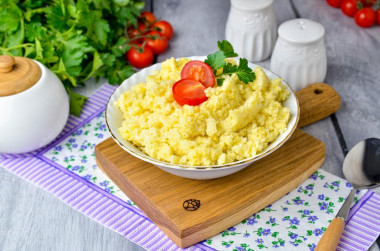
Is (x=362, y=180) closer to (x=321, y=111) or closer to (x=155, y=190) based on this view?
(x=321, y=111)

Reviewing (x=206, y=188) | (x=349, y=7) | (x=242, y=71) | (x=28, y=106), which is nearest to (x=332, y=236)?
(x=206, y=188)

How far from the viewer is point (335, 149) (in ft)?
7.60

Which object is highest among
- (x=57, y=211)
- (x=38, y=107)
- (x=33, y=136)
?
(x=38, y=107)

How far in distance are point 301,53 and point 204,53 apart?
2.28 feet

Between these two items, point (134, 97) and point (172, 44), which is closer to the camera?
point (134, 97)

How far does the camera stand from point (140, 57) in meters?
2.85

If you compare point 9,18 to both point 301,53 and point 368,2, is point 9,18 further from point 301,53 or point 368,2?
point 368,2

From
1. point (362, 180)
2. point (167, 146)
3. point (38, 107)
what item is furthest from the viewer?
point (38, 107)

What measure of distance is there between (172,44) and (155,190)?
1.38 meters

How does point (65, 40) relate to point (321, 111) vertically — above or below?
above

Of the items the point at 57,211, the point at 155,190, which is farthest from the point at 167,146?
the point at 57,211

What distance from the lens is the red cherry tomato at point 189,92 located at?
196 cm

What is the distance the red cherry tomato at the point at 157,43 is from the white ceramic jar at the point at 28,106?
2.63 ft

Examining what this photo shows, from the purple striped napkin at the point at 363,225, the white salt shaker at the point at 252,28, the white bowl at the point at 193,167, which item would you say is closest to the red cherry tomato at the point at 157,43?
the white salt shaker at the point at 252,28
